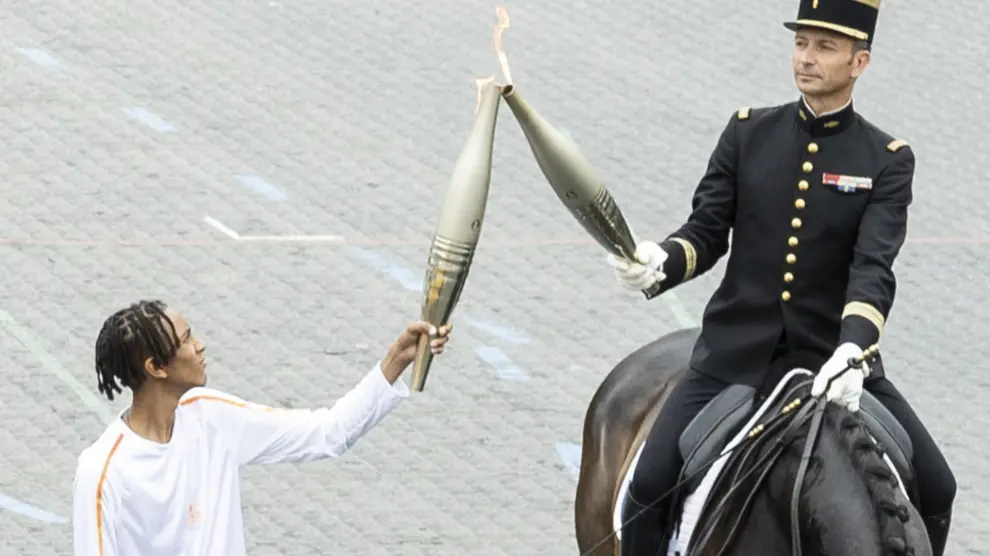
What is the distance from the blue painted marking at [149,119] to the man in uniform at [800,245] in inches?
292

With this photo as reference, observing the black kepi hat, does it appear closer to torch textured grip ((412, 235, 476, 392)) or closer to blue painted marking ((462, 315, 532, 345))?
torch textured grip ((412, 235, 476, 392))

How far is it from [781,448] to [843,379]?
0.98 ft

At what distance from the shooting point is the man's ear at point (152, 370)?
5980mm

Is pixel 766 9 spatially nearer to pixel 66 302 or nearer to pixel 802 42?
pixel 66 302

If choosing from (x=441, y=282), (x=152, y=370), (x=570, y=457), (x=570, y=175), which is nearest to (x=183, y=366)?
(x=152, y=370)

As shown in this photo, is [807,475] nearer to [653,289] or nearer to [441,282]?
[653,289]

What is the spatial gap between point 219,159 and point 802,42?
7.45 m

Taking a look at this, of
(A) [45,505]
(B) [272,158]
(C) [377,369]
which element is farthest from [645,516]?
(B) [272,158]

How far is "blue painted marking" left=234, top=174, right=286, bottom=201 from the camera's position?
43.7 feet

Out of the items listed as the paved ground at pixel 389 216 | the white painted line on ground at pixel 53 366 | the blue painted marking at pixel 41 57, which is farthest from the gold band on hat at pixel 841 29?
the blue painted marking at pixel 41 57

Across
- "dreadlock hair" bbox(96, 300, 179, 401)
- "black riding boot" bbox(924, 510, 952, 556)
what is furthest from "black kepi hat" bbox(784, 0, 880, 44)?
"dreadlock hair" bbox(96, 300, 179, 401)

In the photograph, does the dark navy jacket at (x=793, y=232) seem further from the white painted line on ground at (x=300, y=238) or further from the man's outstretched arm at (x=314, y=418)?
the white painted line on ground at (x=300, y=238)

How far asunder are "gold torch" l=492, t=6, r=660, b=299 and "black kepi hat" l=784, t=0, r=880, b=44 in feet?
2.52

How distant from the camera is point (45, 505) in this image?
10219mm
